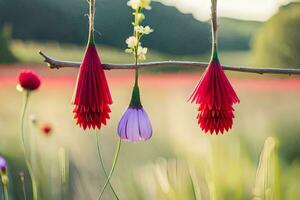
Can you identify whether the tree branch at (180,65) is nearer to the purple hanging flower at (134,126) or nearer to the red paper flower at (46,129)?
the purple hanging flower at (134,126)

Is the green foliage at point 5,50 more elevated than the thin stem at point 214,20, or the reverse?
the green foliage at point 5,50

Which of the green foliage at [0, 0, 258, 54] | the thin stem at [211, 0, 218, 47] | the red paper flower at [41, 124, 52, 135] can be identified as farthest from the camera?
the green foliage at [0, 0, 258, 54]

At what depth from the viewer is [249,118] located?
902 mm

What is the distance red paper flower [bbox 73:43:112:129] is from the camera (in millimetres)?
485

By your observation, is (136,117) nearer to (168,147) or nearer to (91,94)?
(91,94)

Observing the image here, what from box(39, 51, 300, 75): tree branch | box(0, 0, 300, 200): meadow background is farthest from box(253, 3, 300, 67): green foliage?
box(39, 51, 300, 75): tree branch

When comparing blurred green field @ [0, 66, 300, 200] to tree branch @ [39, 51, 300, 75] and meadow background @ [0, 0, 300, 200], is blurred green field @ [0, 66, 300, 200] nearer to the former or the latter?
meadow background @ [0, 0, 300, 200]

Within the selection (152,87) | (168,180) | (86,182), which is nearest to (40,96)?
(152,87)

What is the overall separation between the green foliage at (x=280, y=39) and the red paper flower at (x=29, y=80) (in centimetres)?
84

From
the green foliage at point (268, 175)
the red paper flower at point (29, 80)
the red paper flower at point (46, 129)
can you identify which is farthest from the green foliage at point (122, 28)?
the green foliage at point (268, 175)

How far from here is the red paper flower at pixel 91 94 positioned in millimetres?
485

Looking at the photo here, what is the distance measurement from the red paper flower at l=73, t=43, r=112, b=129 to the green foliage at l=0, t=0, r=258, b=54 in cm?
134

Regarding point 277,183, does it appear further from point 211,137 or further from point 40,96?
point 40,96

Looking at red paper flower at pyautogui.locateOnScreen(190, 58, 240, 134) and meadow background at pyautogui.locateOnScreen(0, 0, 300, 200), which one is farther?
meadow background at pyautogui.locateOnScreen(0, 0, 300, 200)
